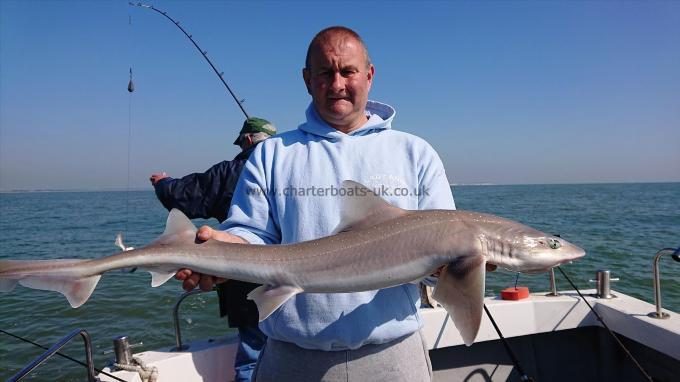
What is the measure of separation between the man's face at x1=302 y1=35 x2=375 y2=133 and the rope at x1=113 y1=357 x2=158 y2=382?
280 centimetres

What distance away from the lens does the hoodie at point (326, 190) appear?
7.88 feet

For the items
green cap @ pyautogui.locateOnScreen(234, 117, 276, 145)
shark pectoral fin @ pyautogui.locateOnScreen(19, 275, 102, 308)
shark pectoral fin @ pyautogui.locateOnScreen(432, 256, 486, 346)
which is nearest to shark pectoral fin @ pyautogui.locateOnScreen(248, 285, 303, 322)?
shark pectoral fin @ pyautogui.locateOnScreen(432, 256, 486, 346)

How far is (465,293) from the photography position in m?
2.17

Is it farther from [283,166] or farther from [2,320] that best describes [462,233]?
[2,320]

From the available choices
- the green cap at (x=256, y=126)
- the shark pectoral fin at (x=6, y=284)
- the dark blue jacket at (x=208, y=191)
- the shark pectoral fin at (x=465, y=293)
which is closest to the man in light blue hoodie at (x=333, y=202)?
the shark pectoral fin at (x=465, y=293)

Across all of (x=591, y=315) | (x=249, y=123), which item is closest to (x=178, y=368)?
(x=249, y=123)

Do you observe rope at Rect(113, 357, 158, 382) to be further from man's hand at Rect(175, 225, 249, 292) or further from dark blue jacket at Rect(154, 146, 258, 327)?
man's hand at Rect(175, 225, 249, 292)

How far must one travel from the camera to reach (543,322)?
191 inches

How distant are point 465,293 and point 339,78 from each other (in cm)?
140

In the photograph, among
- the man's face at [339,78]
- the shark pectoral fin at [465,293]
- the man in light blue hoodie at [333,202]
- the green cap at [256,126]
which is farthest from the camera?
the green cap at [256,126]

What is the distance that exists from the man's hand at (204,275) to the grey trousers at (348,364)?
54 centimetres

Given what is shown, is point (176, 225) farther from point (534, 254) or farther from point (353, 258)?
point (534, 254)

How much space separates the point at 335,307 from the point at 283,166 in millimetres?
904

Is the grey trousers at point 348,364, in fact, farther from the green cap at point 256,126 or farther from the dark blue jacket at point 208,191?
the green cap at point 256,126
